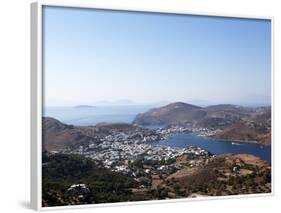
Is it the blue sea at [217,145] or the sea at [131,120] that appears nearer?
the sea at [131,120]

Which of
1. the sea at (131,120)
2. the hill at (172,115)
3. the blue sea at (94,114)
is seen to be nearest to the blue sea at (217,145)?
the sea at (131,120)

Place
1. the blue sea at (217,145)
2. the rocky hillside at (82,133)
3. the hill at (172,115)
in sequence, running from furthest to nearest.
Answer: the blue sea at (217,145), the hill at (172,115), the rocky hillside at (82,133)

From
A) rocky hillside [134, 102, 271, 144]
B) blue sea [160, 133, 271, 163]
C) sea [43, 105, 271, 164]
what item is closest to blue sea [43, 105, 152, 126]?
sea [43, 105, 271, 164]

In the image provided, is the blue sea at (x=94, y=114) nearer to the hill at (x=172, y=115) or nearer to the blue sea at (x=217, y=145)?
the hill at (x=172, y=115)

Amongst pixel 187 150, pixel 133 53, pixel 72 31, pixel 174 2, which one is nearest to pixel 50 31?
pixel 72 31

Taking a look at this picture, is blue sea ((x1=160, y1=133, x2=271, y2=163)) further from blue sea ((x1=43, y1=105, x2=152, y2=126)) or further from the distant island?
blue sea ((x1=43, y1=105, x2=152, y2=126))

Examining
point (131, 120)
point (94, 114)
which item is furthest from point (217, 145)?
point (94, 114)

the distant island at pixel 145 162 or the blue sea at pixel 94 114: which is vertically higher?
the blue sea at pixel 94 114

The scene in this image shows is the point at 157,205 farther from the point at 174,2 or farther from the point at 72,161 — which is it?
the point at 174,2
